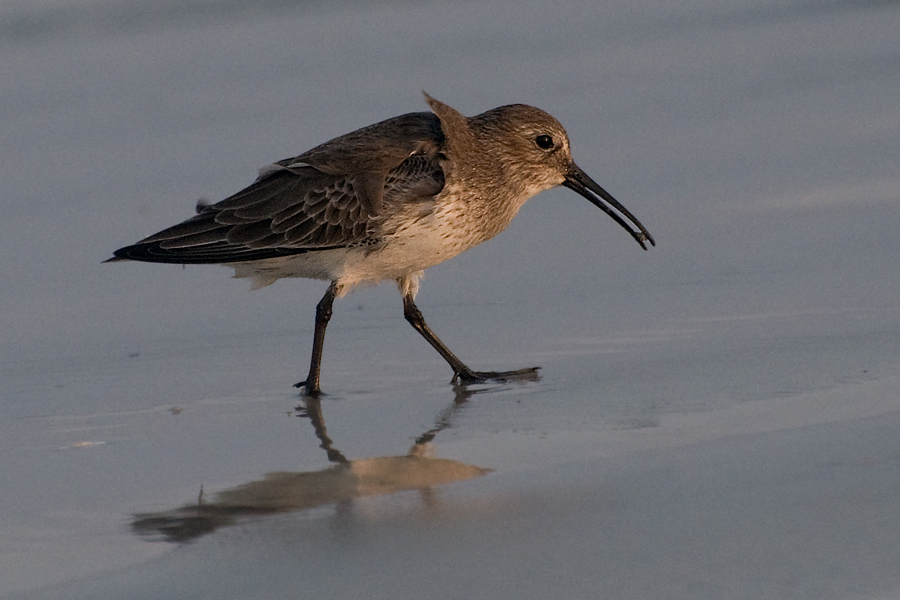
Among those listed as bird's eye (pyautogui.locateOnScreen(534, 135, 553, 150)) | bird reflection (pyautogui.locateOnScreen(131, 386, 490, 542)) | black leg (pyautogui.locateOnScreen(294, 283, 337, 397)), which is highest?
bird's eye (pyautogui.locateOnScreen(534, 135, 553, 150))

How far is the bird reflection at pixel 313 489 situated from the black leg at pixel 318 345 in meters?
0.90

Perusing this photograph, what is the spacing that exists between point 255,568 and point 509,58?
894 centimetres

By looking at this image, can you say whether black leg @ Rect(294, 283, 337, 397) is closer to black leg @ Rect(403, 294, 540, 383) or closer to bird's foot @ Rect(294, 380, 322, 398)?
bird's foot @ Rect(294, 380, 322, 398)

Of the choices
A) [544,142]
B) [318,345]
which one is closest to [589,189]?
[544,142]

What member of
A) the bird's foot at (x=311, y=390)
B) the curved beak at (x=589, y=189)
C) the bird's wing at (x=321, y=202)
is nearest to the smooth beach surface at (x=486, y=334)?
the bird's foot at (x=311, y=390)

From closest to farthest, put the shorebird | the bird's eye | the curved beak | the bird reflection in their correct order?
the bird reflection, the shorebird, the bird's eye, the curved beak

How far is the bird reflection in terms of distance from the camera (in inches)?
190

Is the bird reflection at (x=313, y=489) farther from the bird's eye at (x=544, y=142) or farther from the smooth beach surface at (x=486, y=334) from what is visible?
the bird's eye at (x=544, y=142)

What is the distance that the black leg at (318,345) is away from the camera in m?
6.62

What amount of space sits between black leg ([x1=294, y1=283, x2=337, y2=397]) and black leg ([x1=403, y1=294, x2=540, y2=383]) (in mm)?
426

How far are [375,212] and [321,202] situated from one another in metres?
0.33

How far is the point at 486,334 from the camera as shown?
751cm

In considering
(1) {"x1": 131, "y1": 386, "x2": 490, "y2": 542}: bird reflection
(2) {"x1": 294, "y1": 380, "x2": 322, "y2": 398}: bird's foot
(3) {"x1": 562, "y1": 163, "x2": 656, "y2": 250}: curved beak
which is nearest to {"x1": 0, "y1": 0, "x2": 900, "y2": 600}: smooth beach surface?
(1) {"x1": 131, "y1": 386, "x2": 490, "y2": 542}: bird reflection

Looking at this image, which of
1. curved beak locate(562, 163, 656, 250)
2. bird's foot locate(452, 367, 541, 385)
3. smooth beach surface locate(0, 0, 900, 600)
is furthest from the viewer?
curved beak locate(562, 163, 656, 250)
